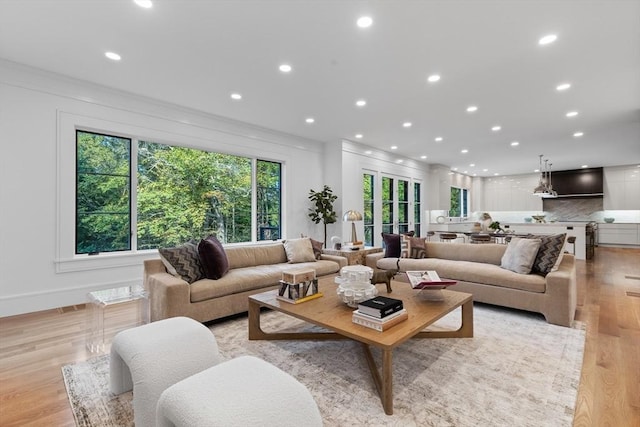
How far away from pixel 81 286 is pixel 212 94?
122 inches

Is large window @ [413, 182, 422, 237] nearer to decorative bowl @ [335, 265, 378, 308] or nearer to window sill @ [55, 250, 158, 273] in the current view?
decorative bowl @ [335, 265, 378, 308]

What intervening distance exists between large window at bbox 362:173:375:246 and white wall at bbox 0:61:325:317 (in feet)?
15.6

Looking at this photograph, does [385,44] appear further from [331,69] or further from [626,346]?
[626,346]

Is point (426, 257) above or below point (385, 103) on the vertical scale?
below

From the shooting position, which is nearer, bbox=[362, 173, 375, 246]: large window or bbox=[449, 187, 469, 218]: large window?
bbox=[362, 173, 375, 246]: large window

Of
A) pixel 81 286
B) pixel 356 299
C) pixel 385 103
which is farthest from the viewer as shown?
pixel 385 103

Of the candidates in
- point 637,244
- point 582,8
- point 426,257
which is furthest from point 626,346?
point 637,244

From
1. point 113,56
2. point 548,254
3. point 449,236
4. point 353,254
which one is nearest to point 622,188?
point 449,236

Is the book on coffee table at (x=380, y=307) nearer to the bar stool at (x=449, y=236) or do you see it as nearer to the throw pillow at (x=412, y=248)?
the throw pillow at (x=412, y=248)

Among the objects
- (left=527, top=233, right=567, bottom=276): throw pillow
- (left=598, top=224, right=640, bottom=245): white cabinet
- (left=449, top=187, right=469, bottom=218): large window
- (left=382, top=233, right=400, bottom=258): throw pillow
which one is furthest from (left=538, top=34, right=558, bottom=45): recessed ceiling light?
(left=598, top=224, right=640, bottom=245): white cabinet

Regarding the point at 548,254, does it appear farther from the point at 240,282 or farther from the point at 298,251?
the point at 240,282

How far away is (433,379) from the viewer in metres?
2.08

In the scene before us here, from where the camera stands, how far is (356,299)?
241 cm

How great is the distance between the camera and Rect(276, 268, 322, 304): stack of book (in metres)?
2.58
